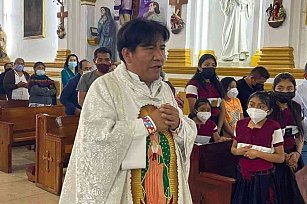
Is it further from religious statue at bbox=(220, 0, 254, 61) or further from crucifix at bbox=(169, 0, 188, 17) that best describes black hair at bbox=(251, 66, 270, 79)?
crucifix at bbox=(169, 0, 188, 17)

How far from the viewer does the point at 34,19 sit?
42.4 ft

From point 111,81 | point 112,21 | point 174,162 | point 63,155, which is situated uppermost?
point 112,21

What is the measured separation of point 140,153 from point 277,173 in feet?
6.07

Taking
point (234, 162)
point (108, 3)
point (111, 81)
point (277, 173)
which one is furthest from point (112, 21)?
point (111, 81)

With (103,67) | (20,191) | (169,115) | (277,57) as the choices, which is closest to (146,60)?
(169,115)

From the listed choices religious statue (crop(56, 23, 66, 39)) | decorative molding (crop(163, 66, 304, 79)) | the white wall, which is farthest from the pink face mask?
the white wall

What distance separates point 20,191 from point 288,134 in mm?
3225

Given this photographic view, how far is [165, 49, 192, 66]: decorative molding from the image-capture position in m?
8.71

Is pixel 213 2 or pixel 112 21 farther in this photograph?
pixel 112 21

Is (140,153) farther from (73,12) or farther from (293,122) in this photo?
(73,12)

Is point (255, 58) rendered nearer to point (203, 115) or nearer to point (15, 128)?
point (203, 115)

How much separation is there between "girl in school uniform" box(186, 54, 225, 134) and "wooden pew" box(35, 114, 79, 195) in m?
1.68

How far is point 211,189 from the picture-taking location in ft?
12.6

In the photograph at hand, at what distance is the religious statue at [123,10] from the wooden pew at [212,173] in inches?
254
